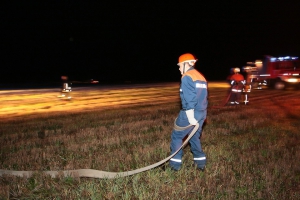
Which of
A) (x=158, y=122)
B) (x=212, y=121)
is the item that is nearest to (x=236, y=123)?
(x=212, y=121)

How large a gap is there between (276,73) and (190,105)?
1906 centimetres

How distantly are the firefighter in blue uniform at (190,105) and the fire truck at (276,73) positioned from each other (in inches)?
664

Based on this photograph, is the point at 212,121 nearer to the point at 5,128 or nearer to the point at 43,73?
the point at 5,128

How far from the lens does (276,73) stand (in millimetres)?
21703

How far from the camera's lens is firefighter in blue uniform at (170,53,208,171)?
15.2 ft

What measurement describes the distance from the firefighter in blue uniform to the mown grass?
0.25 meters

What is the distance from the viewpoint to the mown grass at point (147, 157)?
4164 mm

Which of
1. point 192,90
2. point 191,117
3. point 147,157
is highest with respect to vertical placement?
point 192,90

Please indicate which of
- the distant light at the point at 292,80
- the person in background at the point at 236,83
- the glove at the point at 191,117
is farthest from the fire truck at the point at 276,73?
the glove at the point at 191,117

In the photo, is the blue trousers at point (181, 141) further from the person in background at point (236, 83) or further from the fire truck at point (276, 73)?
the fire truck at point (276, 73)

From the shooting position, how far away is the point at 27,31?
5650cm

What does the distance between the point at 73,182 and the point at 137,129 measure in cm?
394

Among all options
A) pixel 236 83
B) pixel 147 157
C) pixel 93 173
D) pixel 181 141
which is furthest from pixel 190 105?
pixel 236 83

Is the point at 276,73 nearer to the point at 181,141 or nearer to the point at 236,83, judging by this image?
the point at 236,83
